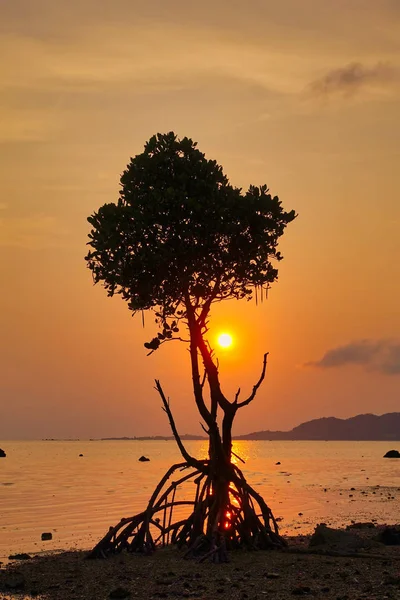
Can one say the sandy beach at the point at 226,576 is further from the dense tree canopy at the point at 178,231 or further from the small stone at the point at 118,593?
the dense tree canopy at the point at 178,231

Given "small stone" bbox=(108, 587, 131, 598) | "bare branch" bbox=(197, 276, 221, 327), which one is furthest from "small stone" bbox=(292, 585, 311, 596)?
"bare branch" bbox=(197, 276, 221, 327)

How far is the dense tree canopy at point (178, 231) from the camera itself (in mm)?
28594

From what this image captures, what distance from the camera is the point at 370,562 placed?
83.4 ft

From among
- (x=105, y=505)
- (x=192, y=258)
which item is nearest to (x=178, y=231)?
(x=192, y=258)

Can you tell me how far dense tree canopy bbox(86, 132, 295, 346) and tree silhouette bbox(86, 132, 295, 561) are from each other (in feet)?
0.13

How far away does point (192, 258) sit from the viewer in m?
29.3

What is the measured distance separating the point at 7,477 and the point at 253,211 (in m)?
79.3

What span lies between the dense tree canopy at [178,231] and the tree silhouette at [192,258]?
4cm

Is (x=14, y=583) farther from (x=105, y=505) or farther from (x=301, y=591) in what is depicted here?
(x=105, y=505)

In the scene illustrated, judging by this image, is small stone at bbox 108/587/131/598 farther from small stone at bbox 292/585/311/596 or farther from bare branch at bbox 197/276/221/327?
bare branch at bbox 197/276/221/327

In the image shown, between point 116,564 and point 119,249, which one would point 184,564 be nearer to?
point 116,564

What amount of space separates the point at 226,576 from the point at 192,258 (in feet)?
37.9

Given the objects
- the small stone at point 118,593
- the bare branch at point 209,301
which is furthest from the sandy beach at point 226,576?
the bare branch at point 209,301

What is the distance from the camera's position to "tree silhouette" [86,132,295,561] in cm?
2850
